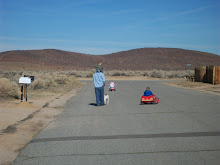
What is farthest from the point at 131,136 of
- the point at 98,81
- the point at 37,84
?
the point at 37,84

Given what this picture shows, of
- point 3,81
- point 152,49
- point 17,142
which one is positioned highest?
point 152,49

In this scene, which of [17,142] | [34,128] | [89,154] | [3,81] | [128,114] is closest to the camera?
[89,154]

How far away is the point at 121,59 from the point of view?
141125mm

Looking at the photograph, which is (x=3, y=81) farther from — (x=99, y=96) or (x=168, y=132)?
(x=168, y=132)

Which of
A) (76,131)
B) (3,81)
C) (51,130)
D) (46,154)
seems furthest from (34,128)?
(3,81)

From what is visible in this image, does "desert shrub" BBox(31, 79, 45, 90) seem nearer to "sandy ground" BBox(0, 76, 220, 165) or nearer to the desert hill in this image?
"sandy ground" BBox(0, 76, 220, 165)

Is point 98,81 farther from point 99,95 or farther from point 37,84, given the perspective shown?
point 37,84

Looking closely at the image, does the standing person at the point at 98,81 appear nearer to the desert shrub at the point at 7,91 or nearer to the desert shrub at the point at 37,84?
the desert shrub at the point at 7,91

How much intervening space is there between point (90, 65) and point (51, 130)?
413 ft

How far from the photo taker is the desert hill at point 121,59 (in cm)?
12554

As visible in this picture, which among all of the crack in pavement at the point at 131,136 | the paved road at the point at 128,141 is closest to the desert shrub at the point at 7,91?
the paved road at the point at 128,141

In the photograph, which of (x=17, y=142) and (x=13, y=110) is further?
(x=13, y=110)

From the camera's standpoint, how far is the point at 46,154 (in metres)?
6.41

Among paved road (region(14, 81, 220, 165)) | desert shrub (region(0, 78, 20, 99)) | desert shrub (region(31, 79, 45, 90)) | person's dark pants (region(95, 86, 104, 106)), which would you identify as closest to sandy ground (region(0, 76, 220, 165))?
paved road (region(14, 81, 220, 165))
